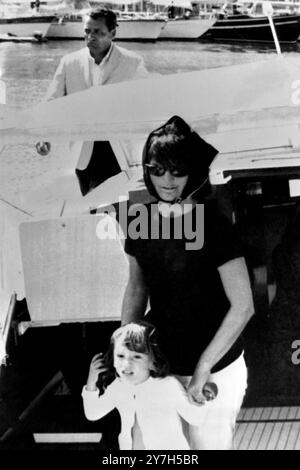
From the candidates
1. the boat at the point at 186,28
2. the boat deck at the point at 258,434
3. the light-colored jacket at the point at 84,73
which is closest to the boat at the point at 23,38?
the light-colored jacket at the point at 84,73

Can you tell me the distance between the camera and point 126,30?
3168 millimetres

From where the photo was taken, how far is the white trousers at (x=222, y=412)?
3059 millimetres

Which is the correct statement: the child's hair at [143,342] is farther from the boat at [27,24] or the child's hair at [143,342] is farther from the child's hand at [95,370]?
the boat at [27,24]

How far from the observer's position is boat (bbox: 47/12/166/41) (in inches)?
124

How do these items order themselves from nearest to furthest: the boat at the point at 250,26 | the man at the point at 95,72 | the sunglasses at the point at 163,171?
the sunglasses at the point at 163,171
the man at the point at 95,72
the boat at the point at 250,26

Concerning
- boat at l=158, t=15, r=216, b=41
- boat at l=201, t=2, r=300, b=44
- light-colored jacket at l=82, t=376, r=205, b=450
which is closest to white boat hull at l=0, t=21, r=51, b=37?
boat at l=158, t=15, r=216, b=41

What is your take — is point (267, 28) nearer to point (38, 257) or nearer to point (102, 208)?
point (102, 208)

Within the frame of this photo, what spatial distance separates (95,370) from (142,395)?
0.21 meters

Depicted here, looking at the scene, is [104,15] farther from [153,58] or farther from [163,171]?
[163,171]

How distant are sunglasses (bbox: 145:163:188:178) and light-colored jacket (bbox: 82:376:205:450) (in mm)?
748

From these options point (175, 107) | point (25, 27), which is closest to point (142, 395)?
point (175, 107)

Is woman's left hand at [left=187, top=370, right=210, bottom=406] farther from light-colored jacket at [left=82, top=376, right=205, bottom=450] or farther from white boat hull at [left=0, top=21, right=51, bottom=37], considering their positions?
white boat hull at [left=0, top=21, right=51, bottom=37]

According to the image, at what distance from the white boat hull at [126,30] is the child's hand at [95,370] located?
121 centimetres

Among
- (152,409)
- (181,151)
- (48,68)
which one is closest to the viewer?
(181,151)
